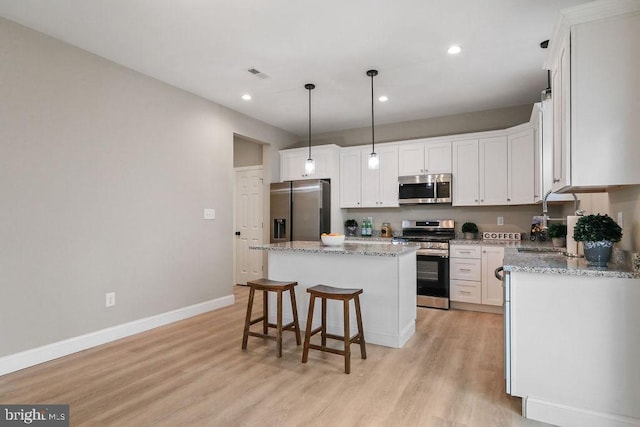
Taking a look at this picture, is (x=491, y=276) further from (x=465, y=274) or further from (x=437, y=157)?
(x=437, y=157)

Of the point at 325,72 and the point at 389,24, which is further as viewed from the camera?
the point at 325,72

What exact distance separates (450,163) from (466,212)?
2.52 feet

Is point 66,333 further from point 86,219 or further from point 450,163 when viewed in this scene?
point 450,163

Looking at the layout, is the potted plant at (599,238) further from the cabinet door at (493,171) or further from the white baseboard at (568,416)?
the cabinet door at (493,171)

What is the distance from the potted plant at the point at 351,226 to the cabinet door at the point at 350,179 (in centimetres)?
33

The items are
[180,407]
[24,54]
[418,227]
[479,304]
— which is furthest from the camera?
[418,227]

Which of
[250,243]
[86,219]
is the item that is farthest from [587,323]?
[250,243]

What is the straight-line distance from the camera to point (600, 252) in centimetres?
198

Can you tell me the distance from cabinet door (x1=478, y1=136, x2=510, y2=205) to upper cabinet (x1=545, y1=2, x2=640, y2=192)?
265cm

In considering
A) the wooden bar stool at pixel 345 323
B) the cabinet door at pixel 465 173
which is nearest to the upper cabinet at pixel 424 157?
the cabinet door at pixel 465 173

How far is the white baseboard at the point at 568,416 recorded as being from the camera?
1.85m

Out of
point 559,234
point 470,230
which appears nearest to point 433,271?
point 470,230

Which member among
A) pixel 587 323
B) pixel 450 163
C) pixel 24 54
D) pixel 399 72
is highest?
pixel 399 72

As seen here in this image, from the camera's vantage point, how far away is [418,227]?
528 cm
